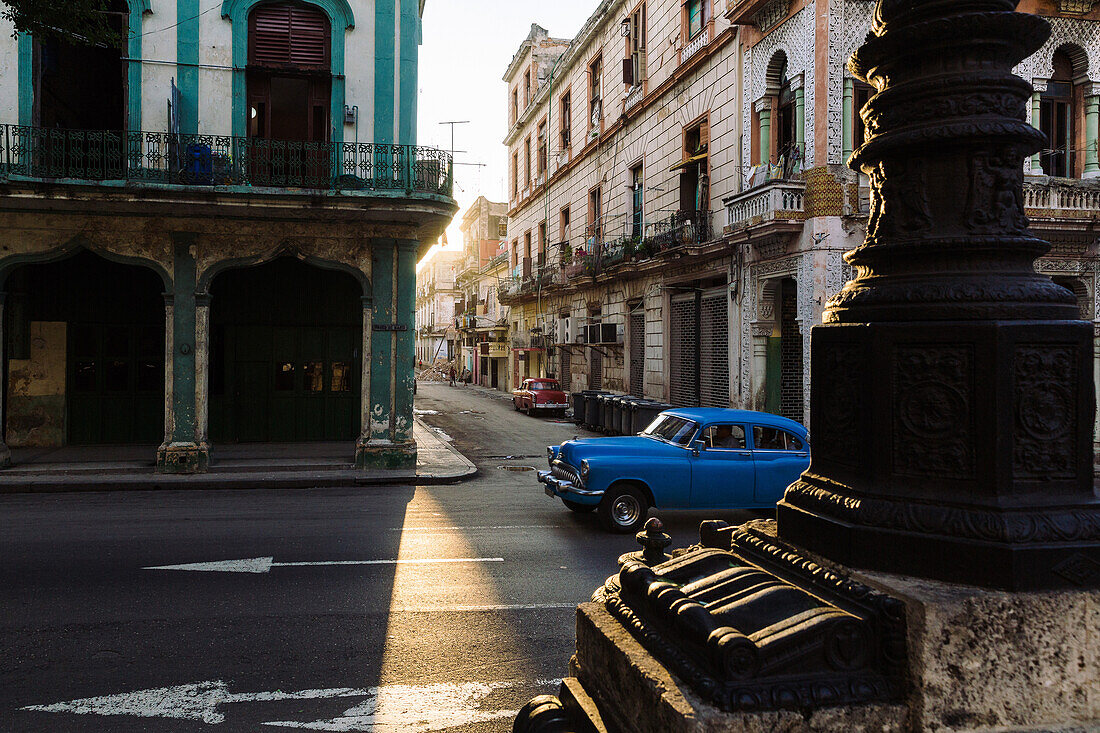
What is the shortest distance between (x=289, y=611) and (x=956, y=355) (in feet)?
18.5

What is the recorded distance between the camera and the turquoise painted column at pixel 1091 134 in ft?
55.5

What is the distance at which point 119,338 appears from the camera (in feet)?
56.9

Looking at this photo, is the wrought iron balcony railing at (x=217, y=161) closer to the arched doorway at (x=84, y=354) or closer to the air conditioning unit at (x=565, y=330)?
the arched doorway at (x=84, y=354)

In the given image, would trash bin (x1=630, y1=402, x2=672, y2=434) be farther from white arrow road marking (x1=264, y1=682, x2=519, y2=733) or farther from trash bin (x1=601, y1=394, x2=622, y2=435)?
white arrow road marking (x1=264, y1=682, x2=519, y2=733)

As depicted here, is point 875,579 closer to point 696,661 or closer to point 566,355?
point 696,661

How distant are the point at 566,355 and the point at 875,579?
32.1 meters

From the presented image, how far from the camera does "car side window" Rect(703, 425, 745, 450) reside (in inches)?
390

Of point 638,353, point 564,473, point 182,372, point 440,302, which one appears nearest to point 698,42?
point 638,353

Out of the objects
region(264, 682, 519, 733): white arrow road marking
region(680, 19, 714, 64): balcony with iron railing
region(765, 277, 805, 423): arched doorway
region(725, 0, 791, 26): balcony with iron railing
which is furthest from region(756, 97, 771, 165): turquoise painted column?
region(264, 682, 519, 733): white arrow road marking

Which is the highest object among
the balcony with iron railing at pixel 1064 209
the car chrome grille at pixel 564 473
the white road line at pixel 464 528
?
the balcony with iron railing at pixel 1064 209

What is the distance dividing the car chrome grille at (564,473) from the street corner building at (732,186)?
743 centimetres

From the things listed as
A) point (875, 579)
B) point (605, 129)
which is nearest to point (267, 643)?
point (875, 579)

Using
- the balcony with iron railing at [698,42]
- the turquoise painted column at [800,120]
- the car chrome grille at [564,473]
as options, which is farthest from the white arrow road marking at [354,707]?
the balcony with iron railing at [698,42]

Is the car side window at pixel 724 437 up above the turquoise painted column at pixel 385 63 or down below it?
below
